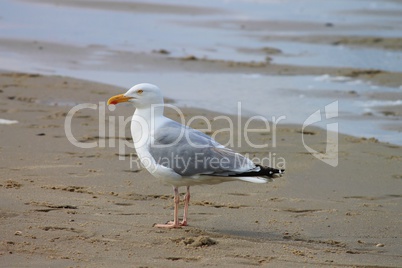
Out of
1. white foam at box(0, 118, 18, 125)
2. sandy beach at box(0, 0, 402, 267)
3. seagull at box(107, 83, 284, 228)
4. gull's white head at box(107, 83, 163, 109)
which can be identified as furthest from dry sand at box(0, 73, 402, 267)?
gull's white head at box(107, 83, 163, 109)

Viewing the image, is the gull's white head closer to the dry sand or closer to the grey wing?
the grey wing

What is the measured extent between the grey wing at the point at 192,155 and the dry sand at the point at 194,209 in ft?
1.61

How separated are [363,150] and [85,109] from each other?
4.02 m

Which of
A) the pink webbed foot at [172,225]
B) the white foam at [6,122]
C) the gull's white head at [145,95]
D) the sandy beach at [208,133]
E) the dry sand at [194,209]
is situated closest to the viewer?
the dry sand at [194,209]

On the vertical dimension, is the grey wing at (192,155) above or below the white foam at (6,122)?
below

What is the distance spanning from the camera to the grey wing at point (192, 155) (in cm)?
652

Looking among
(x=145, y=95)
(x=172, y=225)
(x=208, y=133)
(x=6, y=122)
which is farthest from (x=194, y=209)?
(x=6, y=122)

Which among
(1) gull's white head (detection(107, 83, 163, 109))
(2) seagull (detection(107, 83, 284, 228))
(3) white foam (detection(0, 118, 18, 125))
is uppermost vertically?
(1) gull's white head (detection(107, 83, 163, 109))

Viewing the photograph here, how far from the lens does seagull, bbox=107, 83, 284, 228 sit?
6.50 metres

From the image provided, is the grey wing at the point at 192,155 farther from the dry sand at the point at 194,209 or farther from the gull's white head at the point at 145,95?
the dry sand at the point at 194,209

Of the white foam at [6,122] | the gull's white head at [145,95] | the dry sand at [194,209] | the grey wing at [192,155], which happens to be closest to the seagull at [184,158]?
the grey wing at [192,155]

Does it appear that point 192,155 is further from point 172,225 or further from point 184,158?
point 172,225

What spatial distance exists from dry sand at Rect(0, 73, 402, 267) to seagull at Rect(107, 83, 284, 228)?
40 centimetres

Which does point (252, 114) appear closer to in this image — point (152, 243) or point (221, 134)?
point (221, 134)
